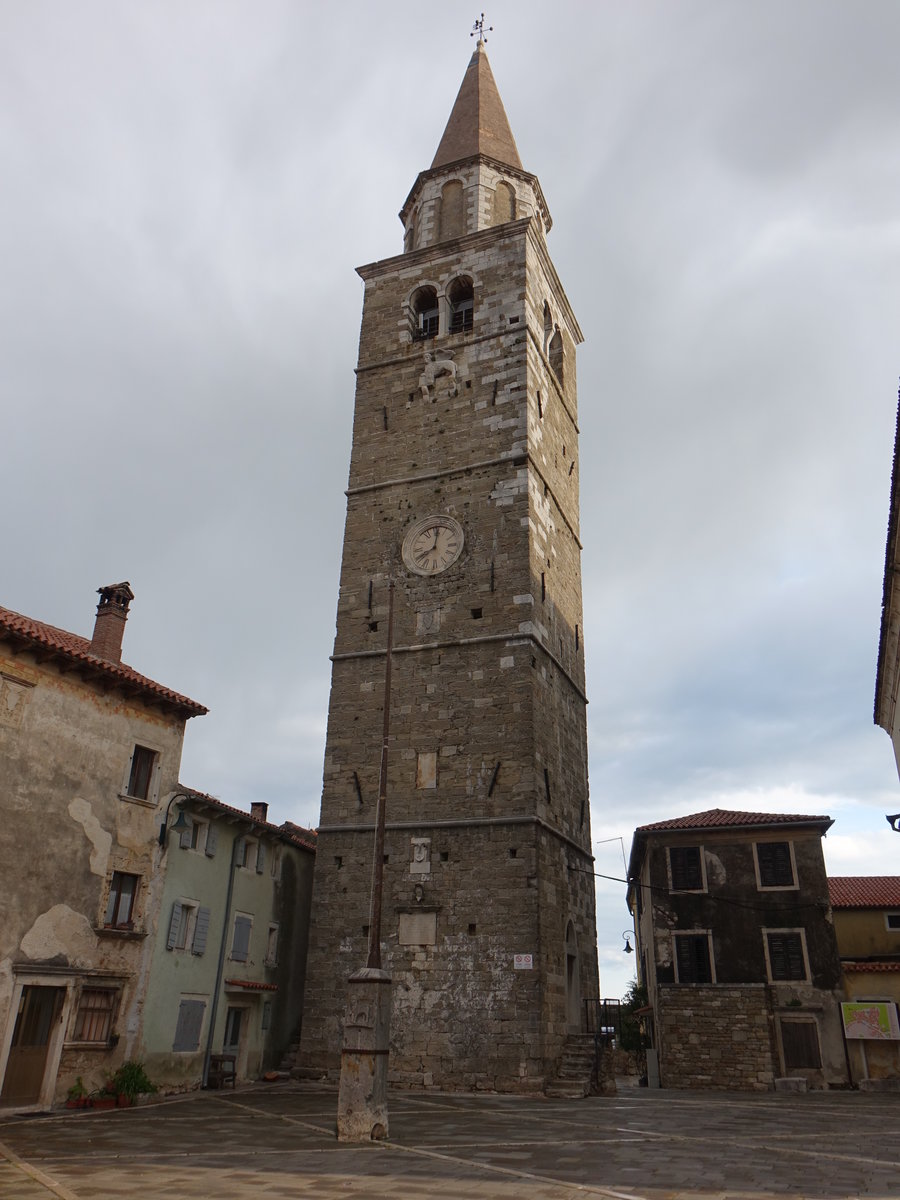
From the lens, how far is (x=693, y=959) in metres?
25.0

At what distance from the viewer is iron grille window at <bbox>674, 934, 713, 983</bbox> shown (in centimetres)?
2481

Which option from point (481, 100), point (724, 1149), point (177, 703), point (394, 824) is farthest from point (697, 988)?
point (481, 100)

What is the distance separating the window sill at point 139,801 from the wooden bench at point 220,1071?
606cm

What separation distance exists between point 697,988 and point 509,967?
8494 millimetres

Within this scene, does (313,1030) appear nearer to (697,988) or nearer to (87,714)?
(87,714)

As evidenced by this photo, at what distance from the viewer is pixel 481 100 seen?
33.5 meters

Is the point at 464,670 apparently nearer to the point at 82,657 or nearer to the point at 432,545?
the point at 432,545

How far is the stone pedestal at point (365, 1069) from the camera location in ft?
38.2

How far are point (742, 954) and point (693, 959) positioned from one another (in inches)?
53.3

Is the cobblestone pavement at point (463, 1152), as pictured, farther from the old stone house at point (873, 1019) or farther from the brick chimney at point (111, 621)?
the brick chimney at point (111, 621)

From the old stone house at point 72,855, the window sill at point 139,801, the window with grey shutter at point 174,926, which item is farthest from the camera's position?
the window with grey shutter at point 174,926

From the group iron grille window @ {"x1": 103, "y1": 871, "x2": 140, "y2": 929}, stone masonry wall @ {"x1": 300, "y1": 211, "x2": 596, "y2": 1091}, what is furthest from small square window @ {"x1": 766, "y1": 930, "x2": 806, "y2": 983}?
iron grille window @ {"x1": 103, "y1": 871, "x2": 140, "y2": 929}

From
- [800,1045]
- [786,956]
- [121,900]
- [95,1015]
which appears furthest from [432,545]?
[800,1045]

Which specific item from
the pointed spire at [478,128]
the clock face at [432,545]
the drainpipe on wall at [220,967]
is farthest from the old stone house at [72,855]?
the pointed spire at [478,128]
